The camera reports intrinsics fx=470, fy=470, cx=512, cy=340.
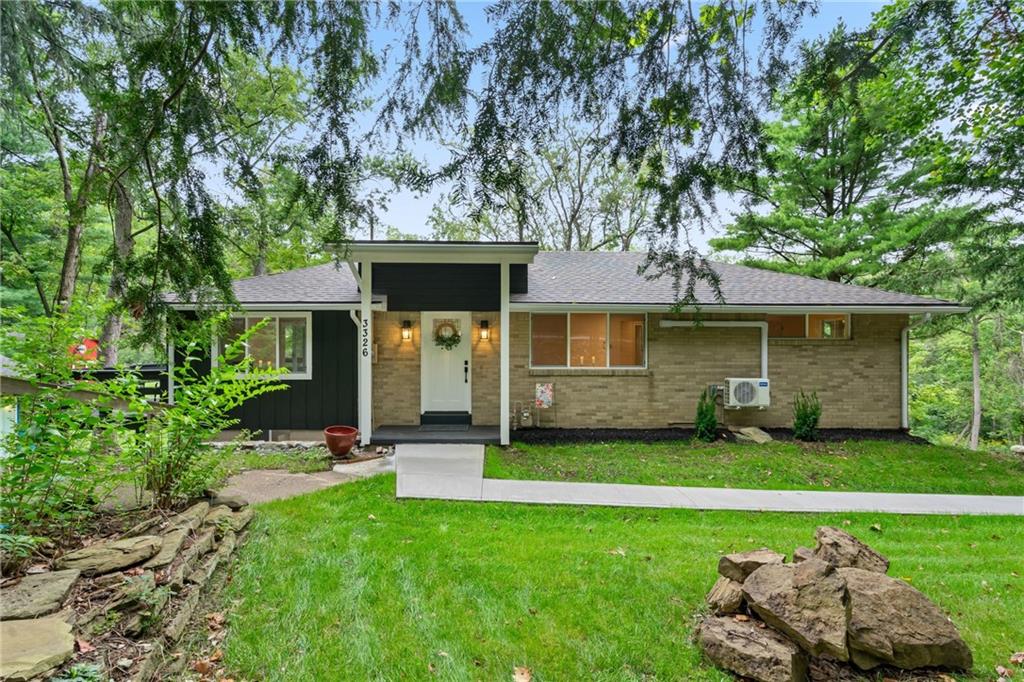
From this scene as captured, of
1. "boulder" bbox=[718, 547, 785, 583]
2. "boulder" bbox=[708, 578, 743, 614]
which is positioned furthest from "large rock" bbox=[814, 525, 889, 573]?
"boulder" bbox=[708, 578, 743, 614]

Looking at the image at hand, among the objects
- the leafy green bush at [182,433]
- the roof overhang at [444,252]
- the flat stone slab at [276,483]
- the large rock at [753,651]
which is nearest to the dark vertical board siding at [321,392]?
the roof overhang at [444,252]

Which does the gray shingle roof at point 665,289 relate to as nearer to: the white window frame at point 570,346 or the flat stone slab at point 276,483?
the white window frame at point 570,346

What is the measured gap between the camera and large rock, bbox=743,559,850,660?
249 centimetres

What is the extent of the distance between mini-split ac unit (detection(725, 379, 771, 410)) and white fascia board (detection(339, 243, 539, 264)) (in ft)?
16.5

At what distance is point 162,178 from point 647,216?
2994mm

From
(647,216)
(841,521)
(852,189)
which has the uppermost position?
(852,189)

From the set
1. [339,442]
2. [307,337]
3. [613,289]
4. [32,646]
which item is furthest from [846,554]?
[307,337]

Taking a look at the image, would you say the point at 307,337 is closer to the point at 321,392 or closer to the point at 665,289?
the point at 321,392

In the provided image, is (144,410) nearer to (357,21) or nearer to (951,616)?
(357,21)

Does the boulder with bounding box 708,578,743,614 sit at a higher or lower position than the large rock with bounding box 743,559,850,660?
lower

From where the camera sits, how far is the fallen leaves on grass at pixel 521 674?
2494 millimetres

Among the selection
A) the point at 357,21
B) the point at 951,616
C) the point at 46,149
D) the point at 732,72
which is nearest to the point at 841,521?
the point at 951,616

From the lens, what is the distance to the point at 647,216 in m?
3.31

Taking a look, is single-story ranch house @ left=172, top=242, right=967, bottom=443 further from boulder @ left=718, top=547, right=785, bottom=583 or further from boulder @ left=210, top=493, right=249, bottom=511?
boulder @ left=718, top=547, right=785, bottom=583
